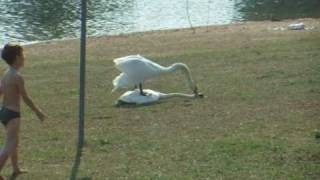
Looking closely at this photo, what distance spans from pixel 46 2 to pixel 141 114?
40582 mm

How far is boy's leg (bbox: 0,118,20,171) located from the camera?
720cm

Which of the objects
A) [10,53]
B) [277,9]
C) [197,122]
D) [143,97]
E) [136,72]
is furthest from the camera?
[277,9]

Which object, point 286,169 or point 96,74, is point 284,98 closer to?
point 286,169

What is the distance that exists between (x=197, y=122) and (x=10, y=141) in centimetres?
333

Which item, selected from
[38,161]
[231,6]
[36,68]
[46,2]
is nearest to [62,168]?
[38,161]

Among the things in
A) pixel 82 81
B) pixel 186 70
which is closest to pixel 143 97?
pixel 186 70

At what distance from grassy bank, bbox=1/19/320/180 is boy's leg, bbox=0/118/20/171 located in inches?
13.7

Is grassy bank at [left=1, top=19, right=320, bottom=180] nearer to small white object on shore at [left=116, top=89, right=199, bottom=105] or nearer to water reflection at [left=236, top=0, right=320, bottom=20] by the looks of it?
small white object on shore at [left=116, top=89, right=199, bottom=105]

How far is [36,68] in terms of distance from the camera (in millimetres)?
18188

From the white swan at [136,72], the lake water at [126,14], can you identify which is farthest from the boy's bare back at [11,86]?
the lake water at [126,14]

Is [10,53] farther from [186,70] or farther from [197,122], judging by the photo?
[186,70]

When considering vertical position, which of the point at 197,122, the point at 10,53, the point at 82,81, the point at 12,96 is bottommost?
the point at 197,122

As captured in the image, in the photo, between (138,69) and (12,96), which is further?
(138,69)

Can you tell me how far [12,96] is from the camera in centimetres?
726
